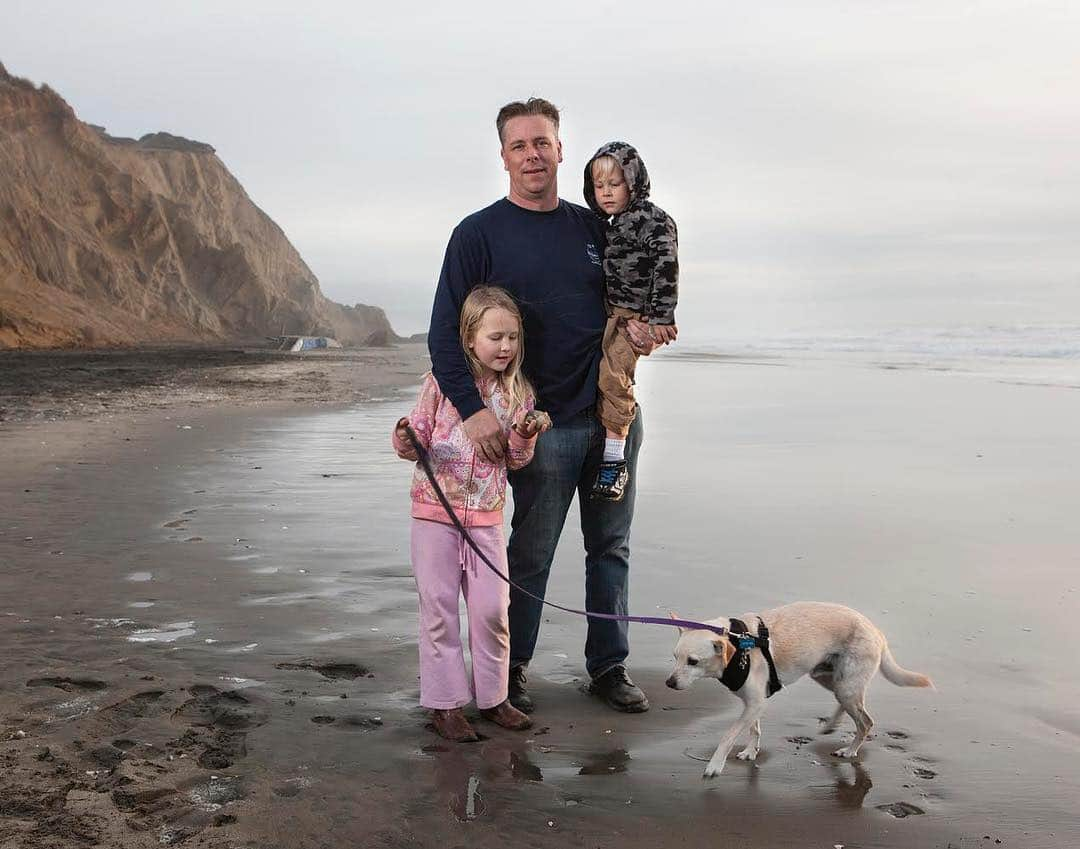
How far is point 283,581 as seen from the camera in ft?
19.0

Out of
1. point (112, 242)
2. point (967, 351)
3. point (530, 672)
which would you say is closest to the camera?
point (530, 672)

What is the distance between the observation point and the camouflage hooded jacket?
407 centimetres

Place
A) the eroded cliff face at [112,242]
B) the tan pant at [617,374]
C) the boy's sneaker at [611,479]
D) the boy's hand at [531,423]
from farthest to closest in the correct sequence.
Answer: the eroded cliff face at [112,242] → the boy's sneaker at [611,479] → the tan pant at [617,374] → the boy's hand at [531,423]

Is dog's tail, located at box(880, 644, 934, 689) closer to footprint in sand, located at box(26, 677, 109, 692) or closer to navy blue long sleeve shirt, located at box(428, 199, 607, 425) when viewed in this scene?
navy blue long sleeve shirt, located at box(428, 199, 607, 425)

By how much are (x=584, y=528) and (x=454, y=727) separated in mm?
1118

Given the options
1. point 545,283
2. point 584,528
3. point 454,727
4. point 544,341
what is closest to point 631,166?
point 545,283

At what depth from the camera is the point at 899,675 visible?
12.8 feet

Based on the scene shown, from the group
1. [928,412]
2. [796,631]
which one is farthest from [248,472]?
[928,412]

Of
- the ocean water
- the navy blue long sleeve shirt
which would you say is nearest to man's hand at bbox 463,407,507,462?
the navy blue long sleeve shirt

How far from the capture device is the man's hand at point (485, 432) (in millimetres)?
3871

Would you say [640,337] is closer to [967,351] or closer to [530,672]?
[530,672]

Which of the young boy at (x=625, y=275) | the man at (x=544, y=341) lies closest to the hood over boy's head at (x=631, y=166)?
the young boy at (x=625, y=275)

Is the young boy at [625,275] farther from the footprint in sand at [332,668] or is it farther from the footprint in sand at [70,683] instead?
the footprint in sand at [70,683]

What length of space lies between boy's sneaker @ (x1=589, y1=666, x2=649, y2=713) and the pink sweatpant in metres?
0.48
